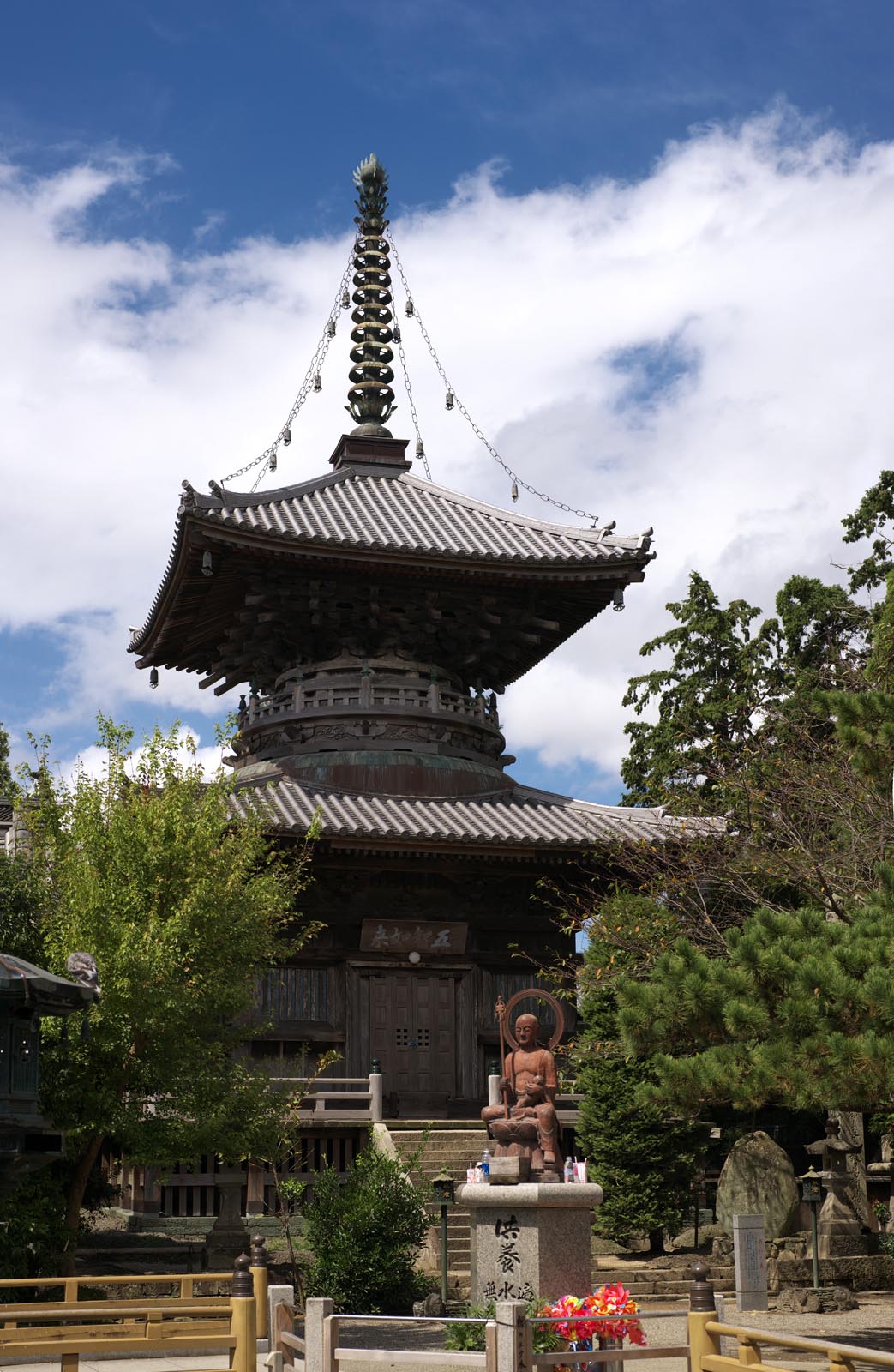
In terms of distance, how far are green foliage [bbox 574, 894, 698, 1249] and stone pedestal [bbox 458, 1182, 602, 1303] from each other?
6912mm

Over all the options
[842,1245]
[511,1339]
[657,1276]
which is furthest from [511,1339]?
[842,1245]

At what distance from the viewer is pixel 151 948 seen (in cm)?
1742

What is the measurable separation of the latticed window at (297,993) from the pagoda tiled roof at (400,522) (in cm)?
762

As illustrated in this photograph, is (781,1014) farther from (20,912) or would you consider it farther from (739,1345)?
(20,912)

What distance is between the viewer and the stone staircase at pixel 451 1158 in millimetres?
20531

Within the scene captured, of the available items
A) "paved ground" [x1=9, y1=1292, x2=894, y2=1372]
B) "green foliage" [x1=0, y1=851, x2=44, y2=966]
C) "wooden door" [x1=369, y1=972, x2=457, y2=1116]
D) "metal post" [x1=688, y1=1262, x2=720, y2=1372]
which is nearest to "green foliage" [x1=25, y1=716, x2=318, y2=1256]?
"green foliage" [x1=0, y1=851, x2=44, y2=966]

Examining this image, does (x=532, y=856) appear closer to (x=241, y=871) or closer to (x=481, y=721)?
(x=481, y=721)

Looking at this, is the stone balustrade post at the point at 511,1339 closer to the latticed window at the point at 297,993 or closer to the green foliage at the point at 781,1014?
the green foliage at the point at 781,1014

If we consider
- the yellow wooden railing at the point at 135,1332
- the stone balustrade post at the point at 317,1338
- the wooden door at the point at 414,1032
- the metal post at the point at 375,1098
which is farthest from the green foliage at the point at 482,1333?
the wooden door at the point at 414,1032

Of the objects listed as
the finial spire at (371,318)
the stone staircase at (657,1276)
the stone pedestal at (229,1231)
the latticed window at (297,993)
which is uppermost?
the finial spire at (371,318)

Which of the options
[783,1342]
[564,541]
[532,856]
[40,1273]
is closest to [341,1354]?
[783,1342]

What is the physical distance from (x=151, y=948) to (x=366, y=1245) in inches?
176

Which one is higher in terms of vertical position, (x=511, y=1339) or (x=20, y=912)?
(x=20, y=912)

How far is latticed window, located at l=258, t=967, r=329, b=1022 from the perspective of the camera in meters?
26.1
